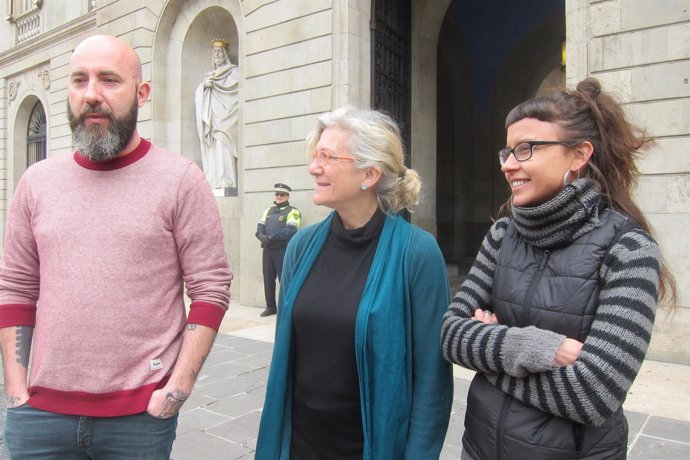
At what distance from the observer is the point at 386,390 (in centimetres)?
192

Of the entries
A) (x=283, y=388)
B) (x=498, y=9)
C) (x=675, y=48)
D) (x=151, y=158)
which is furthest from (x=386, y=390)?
(x=498, y=9)

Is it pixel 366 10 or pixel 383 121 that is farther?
pixel 366 10

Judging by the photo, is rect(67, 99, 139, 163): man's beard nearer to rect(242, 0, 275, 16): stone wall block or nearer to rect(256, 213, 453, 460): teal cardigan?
rect(256, 213, 453, 460): teal cardigan

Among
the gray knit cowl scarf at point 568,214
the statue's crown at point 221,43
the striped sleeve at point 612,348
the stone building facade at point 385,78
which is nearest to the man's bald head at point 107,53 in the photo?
the gray knit cowl scarf at point 568,214

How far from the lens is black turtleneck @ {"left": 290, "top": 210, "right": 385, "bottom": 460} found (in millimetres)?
1992

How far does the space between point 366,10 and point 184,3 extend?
15.1 feet

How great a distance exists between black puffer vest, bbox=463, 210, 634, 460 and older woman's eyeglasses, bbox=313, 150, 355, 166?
0.76m

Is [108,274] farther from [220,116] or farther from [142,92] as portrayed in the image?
[220,116]

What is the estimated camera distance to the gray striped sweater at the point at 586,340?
1.50 metres

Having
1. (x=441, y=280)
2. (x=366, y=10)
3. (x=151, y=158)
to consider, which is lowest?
(x=441, y=280)

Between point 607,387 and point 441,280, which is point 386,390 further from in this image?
point 607,387

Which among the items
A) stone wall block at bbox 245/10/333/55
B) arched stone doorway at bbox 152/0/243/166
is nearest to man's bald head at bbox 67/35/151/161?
stone wall block at bbox 245/10/333/55

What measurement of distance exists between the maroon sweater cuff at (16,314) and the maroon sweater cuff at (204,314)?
566 mm

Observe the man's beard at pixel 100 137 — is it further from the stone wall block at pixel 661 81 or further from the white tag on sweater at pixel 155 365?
the stone wall block at pixel 661 81
